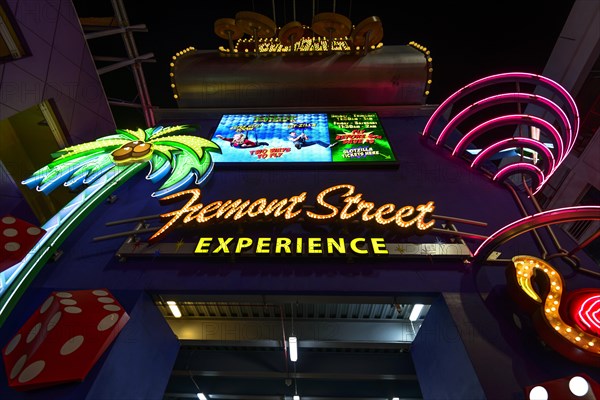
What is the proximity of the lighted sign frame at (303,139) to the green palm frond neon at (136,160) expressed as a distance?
0.70 m

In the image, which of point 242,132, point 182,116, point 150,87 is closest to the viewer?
point 242,132

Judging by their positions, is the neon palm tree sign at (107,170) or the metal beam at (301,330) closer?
the neon palm tree sign at (107,170)

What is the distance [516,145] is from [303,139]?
499 centimetres

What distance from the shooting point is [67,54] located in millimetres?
8281

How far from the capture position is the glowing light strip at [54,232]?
179 inches

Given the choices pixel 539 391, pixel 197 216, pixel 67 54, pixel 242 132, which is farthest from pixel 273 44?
pixel 539 391

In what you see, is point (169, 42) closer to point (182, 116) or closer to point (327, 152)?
point (182, 116)

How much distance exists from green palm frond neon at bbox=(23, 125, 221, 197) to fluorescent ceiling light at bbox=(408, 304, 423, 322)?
508 cm

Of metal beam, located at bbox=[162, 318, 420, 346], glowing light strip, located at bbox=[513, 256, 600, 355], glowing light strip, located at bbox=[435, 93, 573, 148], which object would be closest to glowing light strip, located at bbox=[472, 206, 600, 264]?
glowing light strip, located at bbox=[513, 256, 600, 355]

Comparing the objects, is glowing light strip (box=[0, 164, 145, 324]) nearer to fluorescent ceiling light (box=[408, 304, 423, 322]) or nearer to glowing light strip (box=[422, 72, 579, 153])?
fluorescent ceiling light (box=[408, 304, 423, 322])

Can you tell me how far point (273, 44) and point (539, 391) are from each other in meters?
11.1

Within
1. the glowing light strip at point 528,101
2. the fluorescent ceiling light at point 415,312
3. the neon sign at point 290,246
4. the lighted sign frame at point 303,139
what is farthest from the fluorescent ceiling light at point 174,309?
the glowing light strip at point 528,101

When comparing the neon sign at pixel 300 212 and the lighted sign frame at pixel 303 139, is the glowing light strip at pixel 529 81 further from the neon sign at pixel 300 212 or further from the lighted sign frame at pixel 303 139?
the neon sign at pixel 300 212

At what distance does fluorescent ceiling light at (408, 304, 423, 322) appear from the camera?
230 inches
